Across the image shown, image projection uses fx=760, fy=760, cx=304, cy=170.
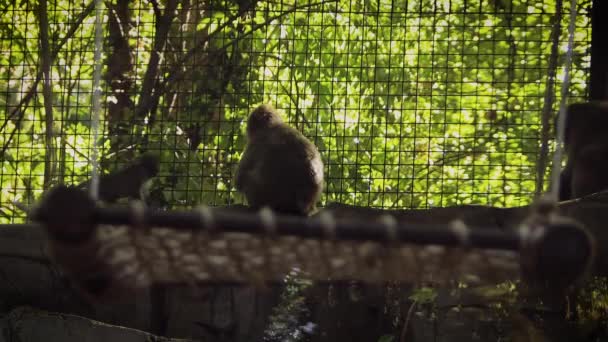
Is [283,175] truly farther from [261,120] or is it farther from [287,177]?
[261,120]

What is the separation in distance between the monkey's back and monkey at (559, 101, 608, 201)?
97.9 inches

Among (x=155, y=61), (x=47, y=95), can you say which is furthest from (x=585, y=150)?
(x=47, y=95)

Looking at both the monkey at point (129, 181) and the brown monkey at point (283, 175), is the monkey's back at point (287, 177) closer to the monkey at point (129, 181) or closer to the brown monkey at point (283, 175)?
the brown monkey at point (283, 175)

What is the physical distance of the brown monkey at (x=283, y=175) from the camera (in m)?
5.98

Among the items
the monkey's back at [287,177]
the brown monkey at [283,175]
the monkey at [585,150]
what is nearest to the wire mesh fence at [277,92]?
the monkey at [585,150]

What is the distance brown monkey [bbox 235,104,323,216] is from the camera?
5.98m

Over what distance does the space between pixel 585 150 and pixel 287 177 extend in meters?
2.99

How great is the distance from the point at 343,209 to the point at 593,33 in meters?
2.77

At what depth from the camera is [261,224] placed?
1831 millimetres

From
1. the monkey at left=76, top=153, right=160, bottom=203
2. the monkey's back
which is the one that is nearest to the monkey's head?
the monkey's back

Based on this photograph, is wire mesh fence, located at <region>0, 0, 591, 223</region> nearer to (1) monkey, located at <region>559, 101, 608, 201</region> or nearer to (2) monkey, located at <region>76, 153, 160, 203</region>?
(1) monkey, located at <region>559, 101, 608, 201</region>

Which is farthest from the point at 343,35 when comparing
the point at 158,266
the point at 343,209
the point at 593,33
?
the point at 158,266

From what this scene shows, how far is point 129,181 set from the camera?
578 cm

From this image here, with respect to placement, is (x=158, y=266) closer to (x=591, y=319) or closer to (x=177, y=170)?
(x=591, y=319)
